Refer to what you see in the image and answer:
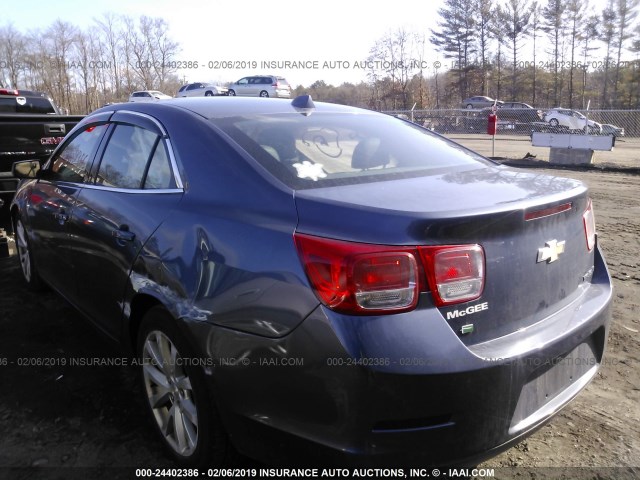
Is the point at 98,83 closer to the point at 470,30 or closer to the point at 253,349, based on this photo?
the point at 470,30

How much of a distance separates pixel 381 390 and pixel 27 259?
13.5 ft

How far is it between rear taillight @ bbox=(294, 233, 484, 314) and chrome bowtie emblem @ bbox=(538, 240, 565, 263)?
1.59ft

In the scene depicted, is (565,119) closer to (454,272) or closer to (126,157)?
(126,157)

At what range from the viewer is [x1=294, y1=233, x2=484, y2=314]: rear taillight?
1807mm

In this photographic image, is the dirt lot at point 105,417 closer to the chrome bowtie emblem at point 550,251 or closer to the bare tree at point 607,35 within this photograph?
the chrome bowtie emblem at point 550,251

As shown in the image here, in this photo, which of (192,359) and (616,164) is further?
(616,164)

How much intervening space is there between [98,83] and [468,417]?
196 ft

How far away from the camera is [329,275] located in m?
1.84

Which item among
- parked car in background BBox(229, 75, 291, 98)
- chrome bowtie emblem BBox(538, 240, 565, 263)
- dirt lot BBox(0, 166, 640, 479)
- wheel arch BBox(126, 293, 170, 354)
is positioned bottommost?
dirt lot BBox(0, 166, 640, 479)

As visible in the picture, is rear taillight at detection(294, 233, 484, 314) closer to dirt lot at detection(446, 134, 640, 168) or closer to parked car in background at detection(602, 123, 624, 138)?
dirt lot at detection(446, 134, 640, 168)

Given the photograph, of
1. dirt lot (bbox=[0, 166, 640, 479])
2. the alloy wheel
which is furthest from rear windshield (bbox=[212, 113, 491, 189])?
dirt lot (bbox=[0, 166, 640, 479])

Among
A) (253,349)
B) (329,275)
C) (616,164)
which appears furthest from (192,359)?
(616,164)

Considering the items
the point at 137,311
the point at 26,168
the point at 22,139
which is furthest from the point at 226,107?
the point at 22,139

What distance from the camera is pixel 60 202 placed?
3594 mm
